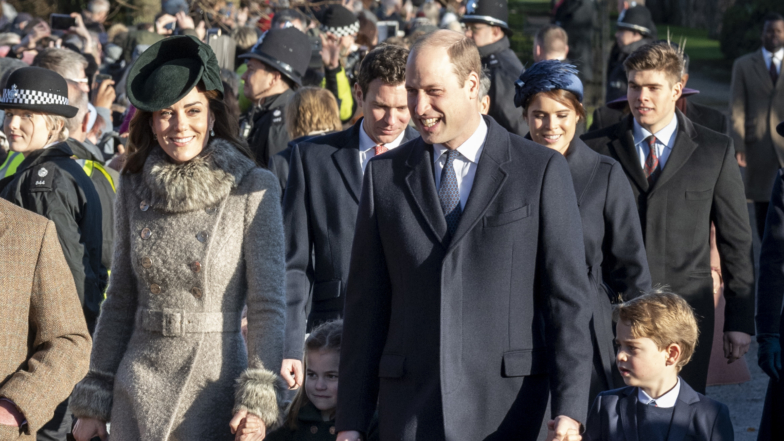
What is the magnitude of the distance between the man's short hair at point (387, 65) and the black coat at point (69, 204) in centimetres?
170

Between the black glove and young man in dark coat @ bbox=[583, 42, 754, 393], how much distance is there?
43 cm

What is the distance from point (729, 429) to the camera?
3.62 metres

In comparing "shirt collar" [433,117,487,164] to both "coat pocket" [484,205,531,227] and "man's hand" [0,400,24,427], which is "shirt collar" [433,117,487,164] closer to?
"coat pocket" [484,205,531,227]

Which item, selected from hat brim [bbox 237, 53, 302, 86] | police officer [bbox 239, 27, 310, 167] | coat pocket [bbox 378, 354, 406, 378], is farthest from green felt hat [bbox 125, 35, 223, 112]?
hat brim [bbox 237, 53, 302, 86]

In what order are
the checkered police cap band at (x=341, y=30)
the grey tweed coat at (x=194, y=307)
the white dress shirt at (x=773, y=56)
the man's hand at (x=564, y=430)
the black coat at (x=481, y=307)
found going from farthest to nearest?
the checkered police cap band at (x=341, y=30), the white dress shirt at (x=773, y=56), the grey tweed coat at (x=194, y=307), the black coat at (x=481, y=307), the man's hand at (x=564, y=430)

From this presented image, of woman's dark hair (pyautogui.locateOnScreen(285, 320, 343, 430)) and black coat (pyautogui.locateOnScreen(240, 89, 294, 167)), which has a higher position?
black coat (pyautogui.locateOnScreen(240, 89, 294, 167))

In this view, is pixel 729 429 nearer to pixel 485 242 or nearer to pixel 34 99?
pixel 485 242

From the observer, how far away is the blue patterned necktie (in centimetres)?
311

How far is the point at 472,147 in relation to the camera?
3.20 metres

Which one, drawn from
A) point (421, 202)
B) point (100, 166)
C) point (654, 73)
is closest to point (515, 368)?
point (421, 202)

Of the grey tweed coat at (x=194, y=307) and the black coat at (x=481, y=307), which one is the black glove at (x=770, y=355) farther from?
the grey tweed coat at (x=194, y=307)

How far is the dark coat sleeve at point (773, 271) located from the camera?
4496mm

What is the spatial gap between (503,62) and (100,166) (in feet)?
12.1

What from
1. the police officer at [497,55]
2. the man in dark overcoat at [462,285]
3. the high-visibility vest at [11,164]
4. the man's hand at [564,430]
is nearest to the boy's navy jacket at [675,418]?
the man in dark overcoat at [462,285]
